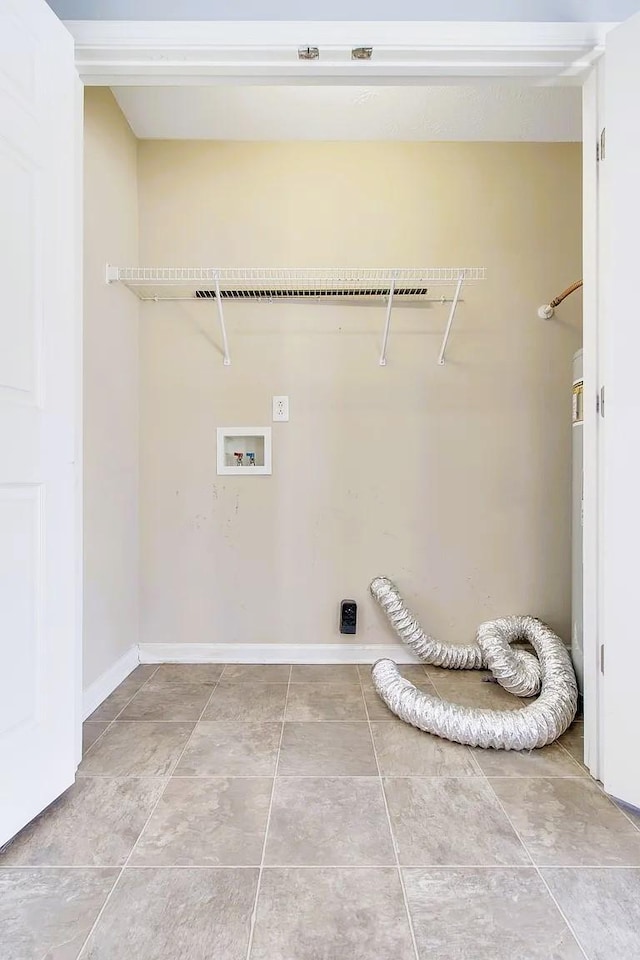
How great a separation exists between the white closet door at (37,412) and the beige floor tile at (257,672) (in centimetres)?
86

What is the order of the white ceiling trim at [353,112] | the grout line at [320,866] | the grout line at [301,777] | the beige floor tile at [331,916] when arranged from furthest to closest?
the white ceiling trim at [353,112] → the grout line at [301,777] → the grout line at [320,866] → the beige floor tile at [331,916]

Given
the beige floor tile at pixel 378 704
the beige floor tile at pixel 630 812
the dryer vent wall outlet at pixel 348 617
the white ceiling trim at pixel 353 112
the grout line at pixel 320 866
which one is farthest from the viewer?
the dryer vent wall outlet at pixel 348 617

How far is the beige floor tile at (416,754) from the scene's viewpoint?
147 cm

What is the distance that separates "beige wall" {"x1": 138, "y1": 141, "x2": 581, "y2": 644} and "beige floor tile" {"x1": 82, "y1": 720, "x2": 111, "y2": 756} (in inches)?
24.0

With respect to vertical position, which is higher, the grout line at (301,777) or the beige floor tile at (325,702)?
the grout line at (301,777)

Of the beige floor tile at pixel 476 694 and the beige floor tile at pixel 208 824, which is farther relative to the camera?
the beige floor tile at pixel 476 694

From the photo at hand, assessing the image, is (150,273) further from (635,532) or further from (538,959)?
(538,959)

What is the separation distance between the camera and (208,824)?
1.23m

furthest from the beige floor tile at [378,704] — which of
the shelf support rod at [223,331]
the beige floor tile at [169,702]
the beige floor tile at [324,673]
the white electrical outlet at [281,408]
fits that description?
the shelf support rod at [223,331]

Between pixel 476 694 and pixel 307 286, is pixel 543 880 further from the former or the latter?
pixel 307 286

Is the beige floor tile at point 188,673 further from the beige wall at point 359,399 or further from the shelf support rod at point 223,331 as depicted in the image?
the shelf support rod at point 223,331

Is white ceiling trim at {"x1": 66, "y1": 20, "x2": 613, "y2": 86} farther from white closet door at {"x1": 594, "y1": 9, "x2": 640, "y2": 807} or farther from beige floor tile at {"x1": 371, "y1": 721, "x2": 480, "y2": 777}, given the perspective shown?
beige floor tile at {"x1": 371, "y1": 721, "x2": 480, "y2": 777}

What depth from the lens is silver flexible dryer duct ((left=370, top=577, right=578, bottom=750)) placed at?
62.1 inches

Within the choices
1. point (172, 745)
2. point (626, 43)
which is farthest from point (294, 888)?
point (626, 43)
